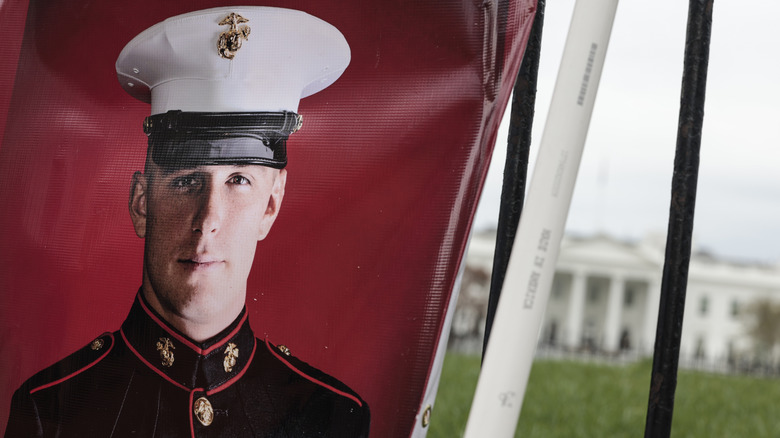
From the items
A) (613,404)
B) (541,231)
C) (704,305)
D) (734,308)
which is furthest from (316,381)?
(704,305)

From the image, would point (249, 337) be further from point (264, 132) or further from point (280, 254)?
point (264, 132)

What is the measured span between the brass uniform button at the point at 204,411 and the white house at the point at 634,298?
1817 cm

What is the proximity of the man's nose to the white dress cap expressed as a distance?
88 millimetres

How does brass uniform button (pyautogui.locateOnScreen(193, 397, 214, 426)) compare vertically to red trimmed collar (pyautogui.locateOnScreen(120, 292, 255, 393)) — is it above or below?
below

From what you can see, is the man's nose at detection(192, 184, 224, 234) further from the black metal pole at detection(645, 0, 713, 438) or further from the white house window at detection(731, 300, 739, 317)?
the white house window at detection(731, 300, 739, 317)

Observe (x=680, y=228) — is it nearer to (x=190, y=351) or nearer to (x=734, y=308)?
(x=190, y=351)

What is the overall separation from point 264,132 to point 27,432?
412 mm

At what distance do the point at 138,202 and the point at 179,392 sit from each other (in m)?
0.21

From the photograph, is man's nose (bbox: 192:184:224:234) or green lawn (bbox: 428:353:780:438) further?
green lawn (bbox: 428:353:780:438)

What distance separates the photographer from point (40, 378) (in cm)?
79

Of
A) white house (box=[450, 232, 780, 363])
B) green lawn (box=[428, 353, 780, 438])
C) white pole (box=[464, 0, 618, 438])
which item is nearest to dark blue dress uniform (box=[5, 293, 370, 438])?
white pole (box=[464, 0, 618, 438])

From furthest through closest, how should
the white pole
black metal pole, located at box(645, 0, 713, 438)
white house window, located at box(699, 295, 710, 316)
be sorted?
white house window, located at box(699, 295, 710, 316) < black metal pole, located at box(645, 0, 713, 438) < the white pole

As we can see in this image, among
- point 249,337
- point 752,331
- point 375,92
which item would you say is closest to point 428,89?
point 375,92

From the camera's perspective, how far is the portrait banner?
0.68 m
